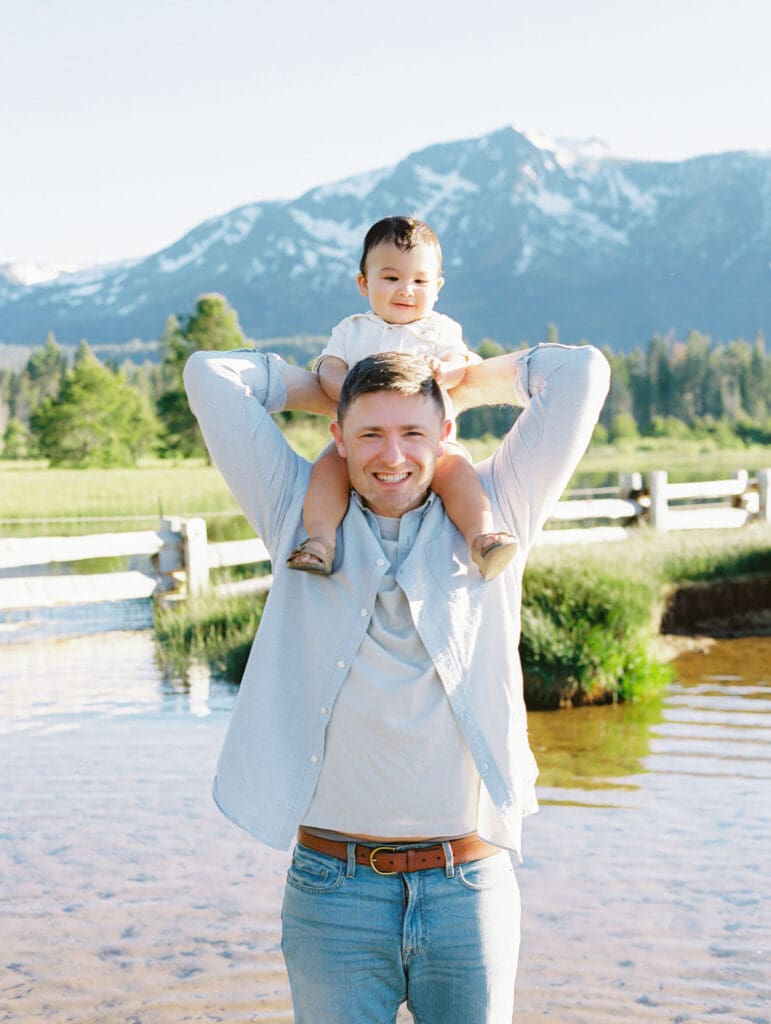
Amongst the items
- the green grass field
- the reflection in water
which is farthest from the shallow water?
the green grass field

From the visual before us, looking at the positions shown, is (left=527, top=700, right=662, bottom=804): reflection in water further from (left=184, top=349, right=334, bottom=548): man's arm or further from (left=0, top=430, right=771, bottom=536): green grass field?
(left=0, top=430, right=771, bottom=536): green grass field

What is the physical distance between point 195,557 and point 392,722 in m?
7.82

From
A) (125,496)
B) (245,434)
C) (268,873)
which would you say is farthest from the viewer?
(125,496)

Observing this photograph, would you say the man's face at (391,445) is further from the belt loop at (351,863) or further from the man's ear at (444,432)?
the belt loop at (351,863)

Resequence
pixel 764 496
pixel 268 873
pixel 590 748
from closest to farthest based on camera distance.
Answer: pixel 268 873
pixel 590 748
pixel 764 496

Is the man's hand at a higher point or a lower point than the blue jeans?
higher

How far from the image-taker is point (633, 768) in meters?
6.17

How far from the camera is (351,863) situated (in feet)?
6.29

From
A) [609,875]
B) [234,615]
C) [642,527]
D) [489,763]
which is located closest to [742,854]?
[609,875]

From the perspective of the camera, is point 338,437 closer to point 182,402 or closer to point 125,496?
point 125,496

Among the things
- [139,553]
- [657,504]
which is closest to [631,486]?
[657,504]

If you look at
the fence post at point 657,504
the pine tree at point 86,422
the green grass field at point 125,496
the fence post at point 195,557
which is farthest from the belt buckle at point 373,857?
the pine tree at point 86,422

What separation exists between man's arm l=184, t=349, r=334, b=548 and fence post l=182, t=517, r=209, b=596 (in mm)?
7345

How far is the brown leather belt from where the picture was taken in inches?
75.3
